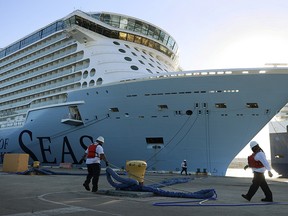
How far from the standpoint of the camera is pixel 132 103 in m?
17.8

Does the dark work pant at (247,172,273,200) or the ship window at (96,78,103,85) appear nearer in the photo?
the dark work pant at (247,172,273,200)

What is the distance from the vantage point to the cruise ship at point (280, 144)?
23625mm

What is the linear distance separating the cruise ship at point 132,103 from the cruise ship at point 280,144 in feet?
27.4

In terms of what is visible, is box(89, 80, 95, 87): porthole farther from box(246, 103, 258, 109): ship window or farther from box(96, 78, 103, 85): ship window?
box(246, 103, 258, 109): ship window

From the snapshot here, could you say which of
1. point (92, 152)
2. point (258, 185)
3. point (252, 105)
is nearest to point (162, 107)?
point (252, 105)

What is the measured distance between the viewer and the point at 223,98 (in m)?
16.4

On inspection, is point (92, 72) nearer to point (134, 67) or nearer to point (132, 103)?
point (134, 67)

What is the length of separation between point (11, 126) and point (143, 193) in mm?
22410

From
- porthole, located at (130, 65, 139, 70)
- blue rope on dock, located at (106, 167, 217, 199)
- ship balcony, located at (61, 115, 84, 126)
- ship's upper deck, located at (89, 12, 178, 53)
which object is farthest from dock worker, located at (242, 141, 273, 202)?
ship's upper deck, located at (89, 12, 178, 53)

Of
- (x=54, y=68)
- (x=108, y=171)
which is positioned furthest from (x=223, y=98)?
(x=54, y=68)

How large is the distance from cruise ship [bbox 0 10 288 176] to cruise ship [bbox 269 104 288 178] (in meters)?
8.34

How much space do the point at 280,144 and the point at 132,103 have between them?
1300 cm

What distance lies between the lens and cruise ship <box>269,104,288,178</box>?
23.6m

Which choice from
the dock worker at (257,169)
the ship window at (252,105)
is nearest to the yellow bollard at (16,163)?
the ship window at (252,105)
